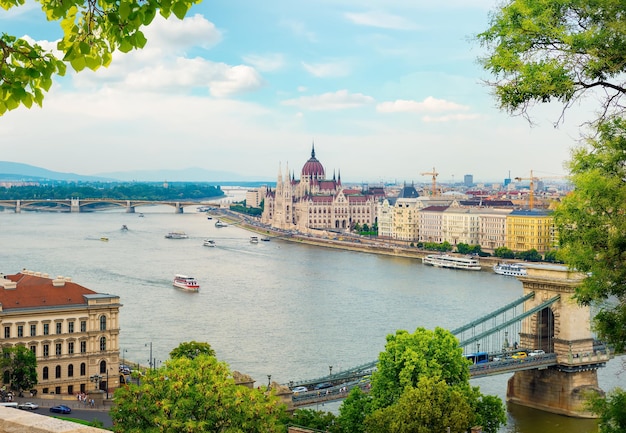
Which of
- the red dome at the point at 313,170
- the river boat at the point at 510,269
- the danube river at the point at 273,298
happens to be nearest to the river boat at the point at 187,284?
the danube river at the point at 273,298

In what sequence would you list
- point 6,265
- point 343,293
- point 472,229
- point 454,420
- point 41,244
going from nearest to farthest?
point 454,420 → point 343,293 → point 6,265 → point 41,244 → point 472,229

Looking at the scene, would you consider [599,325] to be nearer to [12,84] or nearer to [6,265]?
[12,84]

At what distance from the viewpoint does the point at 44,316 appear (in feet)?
60.0

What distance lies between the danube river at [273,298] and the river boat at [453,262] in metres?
1.13

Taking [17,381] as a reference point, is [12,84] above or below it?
above

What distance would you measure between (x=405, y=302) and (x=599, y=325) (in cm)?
2539

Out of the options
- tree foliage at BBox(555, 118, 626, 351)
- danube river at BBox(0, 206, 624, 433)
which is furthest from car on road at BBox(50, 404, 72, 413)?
tree foliage at BBox(555, 118, 626, 351)

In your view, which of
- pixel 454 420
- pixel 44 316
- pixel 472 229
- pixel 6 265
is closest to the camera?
pixel 454 420

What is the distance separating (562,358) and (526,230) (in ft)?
118

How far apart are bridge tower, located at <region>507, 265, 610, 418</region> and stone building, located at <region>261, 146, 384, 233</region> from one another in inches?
2254

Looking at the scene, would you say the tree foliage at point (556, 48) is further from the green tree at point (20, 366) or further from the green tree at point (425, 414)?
the green tree at point (20, 366)

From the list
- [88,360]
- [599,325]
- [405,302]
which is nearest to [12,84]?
[599,325]

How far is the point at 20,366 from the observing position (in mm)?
17125

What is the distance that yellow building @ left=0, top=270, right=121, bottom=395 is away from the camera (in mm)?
18078
